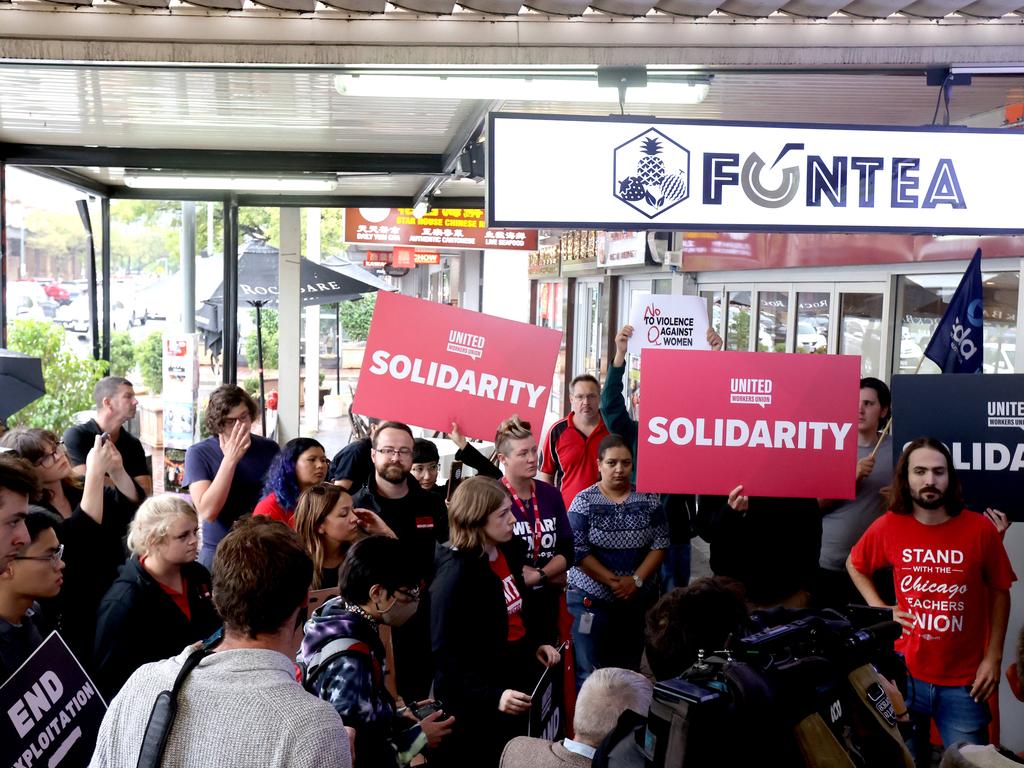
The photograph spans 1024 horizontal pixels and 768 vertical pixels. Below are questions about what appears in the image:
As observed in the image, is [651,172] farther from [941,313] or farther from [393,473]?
[941,313]

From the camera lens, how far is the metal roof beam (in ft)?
28.5

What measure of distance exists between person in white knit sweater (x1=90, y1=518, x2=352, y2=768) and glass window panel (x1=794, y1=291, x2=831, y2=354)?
23.2 ft

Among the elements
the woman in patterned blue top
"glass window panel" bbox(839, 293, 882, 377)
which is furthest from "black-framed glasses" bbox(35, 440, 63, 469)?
"glass window panel" bbox(839, 293, 882, 377)

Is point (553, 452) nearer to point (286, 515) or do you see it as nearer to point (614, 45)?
point (286, 515)

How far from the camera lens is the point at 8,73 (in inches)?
234

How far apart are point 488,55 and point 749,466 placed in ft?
7.41

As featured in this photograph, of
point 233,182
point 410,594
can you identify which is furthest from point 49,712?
point 233,182

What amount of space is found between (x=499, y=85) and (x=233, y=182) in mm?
6153

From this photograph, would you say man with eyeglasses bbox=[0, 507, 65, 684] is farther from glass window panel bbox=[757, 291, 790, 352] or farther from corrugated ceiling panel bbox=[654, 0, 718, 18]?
glass window panel bbox=[757, 291, 790, 352]

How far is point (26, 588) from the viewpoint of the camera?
3164 millimetres

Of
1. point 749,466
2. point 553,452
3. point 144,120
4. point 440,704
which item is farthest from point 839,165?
point 144,120

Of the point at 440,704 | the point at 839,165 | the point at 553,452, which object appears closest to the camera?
the point at 440,704

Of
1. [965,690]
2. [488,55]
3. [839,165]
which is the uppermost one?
[488,55]

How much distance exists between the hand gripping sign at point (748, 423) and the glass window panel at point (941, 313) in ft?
5.32
